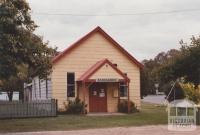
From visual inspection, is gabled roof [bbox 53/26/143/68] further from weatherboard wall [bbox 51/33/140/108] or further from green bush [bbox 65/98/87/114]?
green bush [bbox 65/98/87/114]

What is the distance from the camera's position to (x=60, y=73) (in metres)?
34.7

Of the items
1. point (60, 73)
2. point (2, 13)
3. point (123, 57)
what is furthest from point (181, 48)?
point (2, 13)

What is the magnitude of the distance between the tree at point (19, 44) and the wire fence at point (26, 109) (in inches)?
207

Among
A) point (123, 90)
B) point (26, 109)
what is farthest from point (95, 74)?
point (26, 109)

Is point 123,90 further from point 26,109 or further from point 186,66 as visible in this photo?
point 26,109

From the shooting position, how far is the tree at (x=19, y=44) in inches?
887

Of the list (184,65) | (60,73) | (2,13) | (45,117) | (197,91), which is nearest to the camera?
(2,13)

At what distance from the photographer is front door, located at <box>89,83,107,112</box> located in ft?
117

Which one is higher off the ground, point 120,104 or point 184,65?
point 184,65

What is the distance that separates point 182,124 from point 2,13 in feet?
30.5

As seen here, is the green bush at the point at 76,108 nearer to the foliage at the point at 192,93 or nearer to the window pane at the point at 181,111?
the window pane at the point at 181,111

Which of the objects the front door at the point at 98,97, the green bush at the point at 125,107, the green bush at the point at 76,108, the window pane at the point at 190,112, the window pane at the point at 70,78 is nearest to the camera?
the window pane at the point at 190,112

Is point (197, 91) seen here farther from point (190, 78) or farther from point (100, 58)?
point (100, 58)

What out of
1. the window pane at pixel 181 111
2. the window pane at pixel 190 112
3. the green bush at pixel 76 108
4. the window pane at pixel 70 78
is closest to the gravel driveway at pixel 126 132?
the window pane at pixel 181 111
